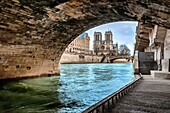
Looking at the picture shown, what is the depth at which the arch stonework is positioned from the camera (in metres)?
7.03

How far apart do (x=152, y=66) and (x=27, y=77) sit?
357 inches

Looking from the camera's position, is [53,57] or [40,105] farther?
[53,57]

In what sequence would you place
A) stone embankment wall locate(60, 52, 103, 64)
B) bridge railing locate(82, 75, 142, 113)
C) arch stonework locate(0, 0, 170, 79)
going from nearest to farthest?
bridge railing locate(82, 75, 142, 113), arch stonework locate(0, 0, 170, 79), stone embankment wall locate(60, 52, 103, 64)

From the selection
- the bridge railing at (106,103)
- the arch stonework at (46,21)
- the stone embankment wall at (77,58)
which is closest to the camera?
the bridge railing at (106,103)

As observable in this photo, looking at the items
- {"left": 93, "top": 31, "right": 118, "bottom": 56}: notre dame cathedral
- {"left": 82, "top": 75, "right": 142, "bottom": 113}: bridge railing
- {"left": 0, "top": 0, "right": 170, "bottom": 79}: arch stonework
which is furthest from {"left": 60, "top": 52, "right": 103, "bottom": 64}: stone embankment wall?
{"left": 82, "top": 75, "right": 142, "bottom": 113}: bridge railing

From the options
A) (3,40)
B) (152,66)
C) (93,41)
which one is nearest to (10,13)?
(3,40)

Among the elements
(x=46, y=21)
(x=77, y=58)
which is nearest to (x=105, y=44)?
(x=77, y=58)

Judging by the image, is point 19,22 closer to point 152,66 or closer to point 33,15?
point 33,15

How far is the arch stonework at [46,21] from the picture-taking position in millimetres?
7034

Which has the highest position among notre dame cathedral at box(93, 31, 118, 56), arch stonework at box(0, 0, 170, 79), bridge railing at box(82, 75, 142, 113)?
notre dame cathedral at box(93, 31, 118, 56)

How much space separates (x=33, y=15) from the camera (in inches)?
386

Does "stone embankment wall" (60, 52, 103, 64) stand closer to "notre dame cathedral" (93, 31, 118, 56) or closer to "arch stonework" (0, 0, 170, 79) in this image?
"notre dame cathedral" (93, 31, 118, 56)

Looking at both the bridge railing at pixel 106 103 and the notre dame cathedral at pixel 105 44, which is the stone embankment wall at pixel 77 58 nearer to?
the notre dame cathedral at pixel 105 44

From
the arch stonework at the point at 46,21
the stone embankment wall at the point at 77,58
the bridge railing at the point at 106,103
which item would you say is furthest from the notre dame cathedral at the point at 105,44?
the bridge railing at the point at 106,103
